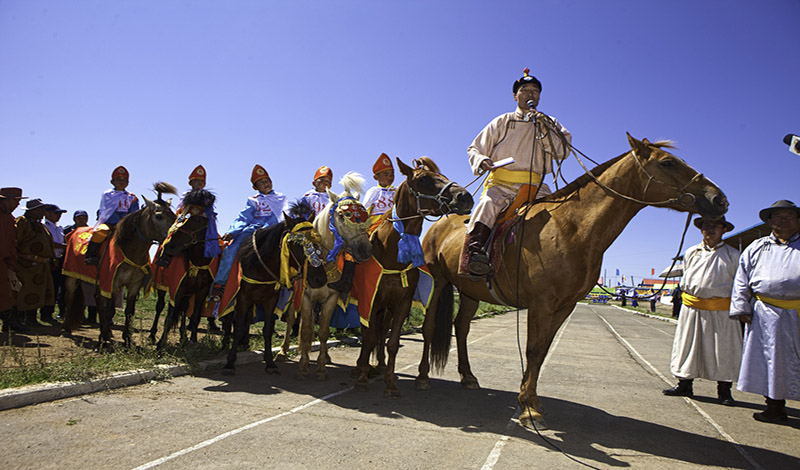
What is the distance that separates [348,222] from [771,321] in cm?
497

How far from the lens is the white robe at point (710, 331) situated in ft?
20.2

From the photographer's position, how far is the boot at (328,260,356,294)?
602cm

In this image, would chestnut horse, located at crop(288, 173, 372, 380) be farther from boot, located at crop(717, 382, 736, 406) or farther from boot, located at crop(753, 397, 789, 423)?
boot, located at crop(717, 382, 736, 406)

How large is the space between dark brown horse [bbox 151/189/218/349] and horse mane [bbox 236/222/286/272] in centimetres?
93

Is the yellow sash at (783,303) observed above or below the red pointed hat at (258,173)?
below

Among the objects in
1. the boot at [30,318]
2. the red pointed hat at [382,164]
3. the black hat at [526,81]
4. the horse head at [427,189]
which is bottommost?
the boot at [30,318]

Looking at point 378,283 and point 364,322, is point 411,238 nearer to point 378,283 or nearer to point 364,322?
point 378,283

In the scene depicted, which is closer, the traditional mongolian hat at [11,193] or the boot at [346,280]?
the boot at [346,280]

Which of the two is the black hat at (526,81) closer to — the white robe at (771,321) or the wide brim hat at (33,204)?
the white robe at (771,321)

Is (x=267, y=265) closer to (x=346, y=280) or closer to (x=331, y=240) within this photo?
(x=331, y=240)

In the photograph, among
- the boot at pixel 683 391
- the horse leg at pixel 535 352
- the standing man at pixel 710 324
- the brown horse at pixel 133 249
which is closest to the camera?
the horse leg at pixel 535 352

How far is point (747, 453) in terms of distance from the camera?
13.1ft

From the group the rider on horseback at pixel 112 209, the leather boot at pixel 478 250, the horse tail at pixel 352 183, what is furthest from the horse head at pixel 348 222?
the rider on horseback at pixel 112 209

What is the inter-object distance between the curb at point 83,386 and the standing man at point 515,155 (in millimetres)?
3964
